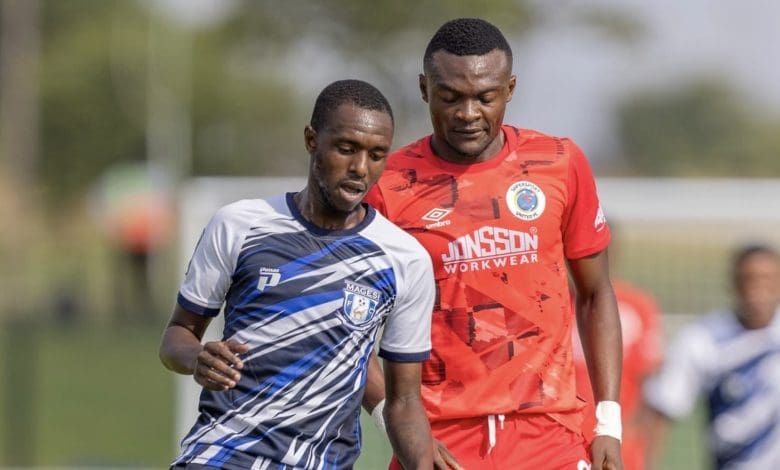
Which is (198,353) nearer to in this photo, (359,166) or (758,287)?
(359,166)

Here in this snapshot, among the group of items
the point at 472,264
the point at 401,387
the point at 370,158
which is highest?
the point at 370,158

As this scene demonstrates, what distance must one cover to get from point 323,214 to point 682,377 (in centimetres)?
371

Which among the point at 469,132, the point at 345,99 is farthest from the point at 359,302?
the point at 469,132

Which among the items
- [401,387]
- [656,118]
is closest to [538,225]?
[401,387]

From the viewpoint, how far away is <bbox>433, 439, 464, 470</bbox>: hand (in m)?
5.14

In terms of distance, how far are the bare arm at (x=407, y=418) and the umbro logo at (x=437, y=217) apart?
50 cm

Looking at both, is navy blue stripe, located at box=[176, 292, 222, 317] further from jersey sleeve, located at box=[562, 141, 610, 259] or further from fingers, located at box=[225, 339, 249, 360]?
jersey sleeve, located at box=[562, 141, 610, 259]

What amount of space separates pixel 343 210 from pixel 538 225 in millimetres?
773

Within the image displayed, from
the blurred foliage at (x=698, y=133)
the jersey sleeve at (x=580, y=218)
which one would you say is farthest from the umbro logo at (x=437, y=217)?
the blurred foliage at (x=698, y=133)

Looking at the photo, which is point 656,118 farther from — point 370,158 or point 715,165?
point 370,158

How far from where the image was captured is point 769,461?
26.1ft

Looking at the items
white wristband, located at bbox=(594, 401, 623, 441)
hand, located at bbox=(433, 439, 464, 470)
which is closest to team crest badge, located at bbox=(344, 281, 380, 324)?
hand, located at bbox=(433, 439, 464, 470)

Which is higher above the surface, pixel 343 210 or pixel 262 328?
pixel 343 210

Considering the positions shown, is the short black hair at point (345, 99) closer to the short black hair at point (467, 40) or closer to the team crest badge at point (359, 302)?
the short black hair at point (467, 40)
